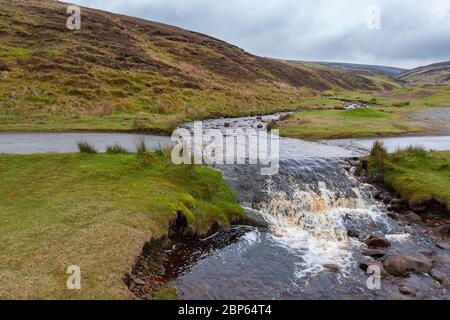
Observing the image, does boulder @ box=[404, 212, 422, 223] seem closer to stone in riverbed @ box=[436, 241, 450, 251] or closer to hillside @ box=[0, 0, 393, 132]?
stone in riverbed @ box=[436, 241, 450, 251]

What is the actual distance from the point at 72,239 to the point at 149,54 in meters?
77.8

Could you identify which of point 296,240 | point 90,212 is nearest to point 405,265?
point 296,240

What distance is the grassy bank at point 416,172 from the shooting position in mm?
20297

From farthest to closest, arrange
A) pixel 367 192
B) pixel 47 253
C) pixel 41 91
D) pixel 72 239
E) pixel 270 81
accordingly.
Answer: pixel 270 81 < pixel 41 91 < pixel 367 192 < pixel 72 239 < pixel 47 253

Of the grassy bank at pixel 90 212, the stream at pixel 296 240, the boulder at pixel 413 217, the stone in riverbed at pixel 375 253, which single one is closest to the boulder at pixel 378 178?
the stream at pixel 296 240

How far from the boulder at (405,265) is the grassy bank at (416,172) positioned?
20.6ft

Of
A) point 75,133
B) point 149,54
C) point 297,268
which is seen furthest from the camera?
point 149,54

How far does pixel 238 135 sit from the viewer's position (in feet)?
118

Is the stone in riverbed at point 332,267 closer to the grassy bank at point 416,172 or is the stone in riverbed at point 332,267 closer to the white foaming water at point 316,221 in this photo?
the white foaming water at point 316,221

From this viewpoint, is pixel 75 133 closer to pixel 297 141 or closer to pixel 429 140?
pixel 297 141

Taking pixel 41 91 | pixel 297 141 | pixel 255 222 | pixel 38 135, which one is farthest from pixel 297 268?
pixel 41 91

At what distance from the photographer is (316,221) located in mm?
18891

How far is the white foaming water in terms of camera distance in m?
14.9

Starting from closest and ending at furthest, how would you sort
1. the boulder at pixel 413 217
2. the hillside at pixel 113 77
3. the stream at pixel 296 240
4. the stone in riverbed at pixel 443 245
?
1. the stream at pixel 296 240
2. the stone in riverbed at pixel 443 245
3. the boulder at pixel 413 217
4. the hillside at pixel 113 77
